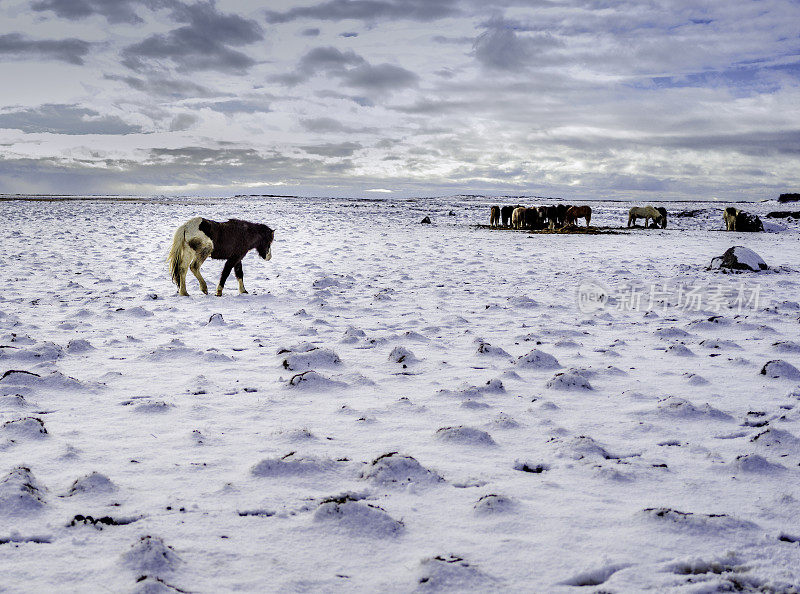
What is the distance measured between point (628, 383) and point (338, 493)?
289 cm

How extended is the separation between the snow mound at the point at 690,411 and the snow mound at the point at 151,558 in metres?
3.22

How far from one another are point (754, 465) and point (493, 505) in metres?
1.55

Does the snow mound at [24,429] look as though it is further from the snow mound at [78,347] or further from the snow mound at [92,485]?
the snow mound at [78,347]

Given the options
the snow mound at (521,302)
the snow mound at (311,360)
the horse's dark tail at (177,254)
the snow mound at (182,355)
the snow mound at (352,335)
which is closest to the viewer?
the snow mound at (311,360)

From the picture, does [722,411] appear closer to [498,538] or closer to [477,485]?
[477,485]

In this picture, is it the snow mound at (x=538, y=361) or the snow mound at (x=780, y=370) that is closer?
the snow mound at (x=780, y=370)

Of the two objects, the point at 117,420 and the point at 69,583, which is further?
the point at 117,420

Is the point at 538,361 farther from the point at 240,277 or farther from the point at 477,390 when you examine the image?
the point at 240,277

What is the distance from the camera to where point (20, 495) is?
2.50 meters

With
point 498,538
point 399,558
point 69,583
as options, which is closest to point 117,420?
point 69,583

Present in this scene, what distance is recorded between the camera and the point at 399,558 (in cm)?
220

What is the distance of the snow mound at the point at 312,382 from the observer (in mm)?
4328

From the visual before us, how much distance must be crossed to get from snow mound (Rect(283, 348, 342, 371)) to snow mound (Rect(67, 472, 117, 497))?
2160mm

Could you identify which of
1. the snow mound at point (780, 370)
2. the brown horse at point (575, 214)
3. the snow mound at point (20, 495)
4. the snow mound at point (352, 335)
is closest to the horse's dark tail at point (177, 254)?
the snow mound at point (352, 335)
